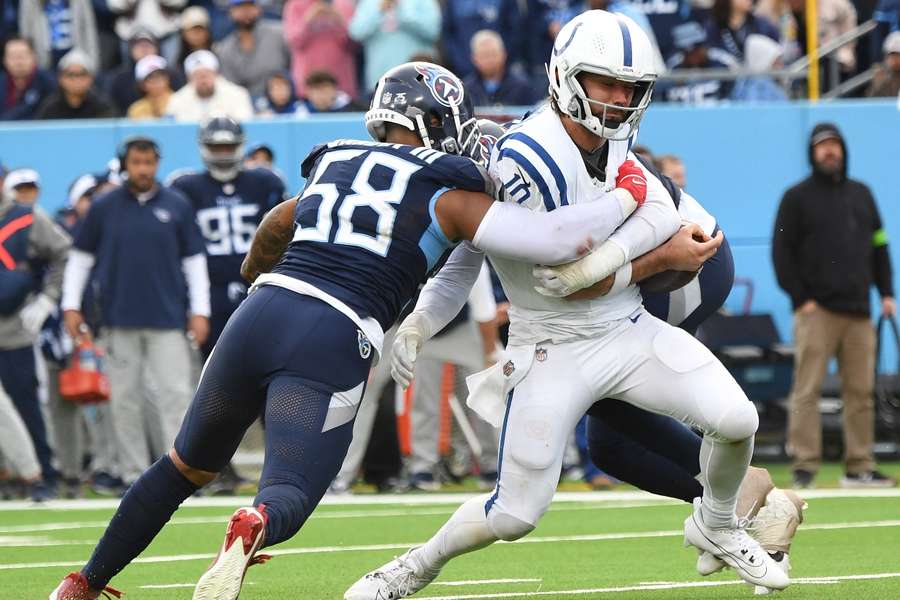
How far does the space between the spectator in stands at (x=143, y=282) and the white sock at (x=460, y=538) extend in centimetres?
504

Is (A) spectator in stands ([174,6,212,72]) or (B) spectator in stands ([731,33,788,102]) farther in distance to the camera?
(A) spectator in stands ([174,6,212,72])

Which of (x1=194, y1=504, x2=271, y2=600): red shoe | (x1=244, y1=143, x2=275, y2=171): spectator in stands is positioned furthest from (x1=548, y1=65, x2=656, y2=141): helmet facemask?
(x1=244, y1=143, x2=275, y2=171): spectator in stands

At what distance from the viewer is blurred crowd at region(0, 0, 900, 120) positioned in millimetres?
12625

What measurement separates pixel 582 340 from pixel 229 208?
5566 mm

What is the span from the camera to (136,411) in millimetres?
10242

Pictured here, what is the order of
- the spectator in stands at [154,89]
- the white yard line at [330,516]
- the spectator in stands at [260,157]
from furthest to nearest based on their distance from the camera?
the spectator in stands at [154,89], the spectator in stands at [260,157], the white yard line at [330,516]

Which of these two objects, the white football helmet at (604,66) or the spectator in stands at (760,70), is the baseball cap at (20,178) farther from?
the white football helmet at (604,66)

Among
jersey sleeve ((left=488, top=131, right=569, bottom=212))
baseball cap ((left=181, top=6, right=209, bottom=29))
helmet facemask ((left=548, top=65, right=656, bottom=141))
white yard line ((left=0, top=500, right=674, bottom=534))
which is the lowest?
white yard line ((left=0, top=500, right=674, bottom=534))

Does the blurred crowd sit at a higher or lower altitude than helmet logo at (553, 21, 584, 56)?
lower

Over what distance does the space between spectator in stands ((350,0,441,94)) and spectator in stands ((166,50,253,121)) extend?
→ 109 cm

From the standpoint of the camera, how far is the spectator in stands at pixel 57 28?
14031 millimetres

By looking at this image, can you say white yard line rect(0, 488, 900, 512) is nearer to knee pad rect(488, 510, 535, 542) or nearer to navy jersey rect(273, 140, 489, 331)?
knee pad rect(488, 510, 535, 542)

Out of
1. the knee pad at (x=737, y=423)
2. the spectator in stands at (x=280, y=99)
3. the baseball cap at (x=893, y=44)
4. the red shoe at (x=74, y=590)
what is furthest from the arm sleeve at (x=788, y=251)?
the red shoe at (x=74, y=590)

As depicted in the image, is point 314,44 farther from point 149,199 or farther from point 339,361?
point 339,361
